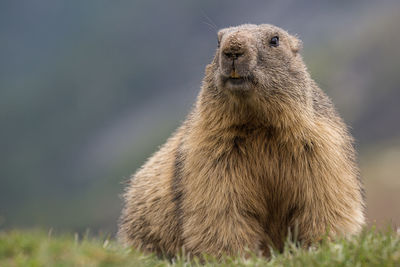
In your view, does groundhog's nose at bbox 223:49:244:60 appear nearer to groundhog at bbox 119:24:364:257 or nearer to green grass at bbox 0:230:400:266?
groundhog at bbox 119:24:364:257

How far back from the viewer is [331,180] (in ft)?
27.9

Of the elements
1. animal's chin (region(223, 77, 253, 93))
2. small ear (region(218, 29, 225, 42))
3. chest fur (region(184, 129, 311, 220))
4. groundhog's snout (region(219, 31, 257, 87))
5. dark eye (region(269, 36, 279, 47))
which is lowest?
chest fur (region(184, 129, 311, 220))

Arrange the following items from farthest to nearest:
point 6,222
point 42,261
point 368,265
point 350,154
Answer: point 350,154 < point 6,222 < point 368,265 < point 42,261

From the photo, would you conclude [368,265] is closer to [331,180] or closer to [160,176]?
[331,180]

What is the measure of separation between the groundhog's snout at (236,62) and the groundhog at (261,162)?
1 centimetres

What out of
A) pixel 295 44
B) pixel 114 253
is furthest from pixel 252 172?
pixel 114 253

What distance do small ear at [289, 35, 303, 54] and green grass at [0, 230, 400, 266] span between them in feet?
11.6

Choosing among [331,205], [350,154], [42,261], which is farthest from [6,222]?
[350,154]

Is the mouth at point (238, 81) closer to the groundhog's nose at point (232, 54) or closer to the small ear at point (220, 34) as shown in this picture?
the groundhog's nose at point (232, 54)

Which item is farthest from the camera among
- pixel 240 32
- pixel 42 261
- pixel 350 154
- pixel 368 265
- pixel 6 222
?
pixel 350 154

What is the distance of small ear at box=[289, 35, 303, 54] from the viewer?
30.8 ft

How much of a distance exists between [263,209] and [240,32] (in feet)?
8.24

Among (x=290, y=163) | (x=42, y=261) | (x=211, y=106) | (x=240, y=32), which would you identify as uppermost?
(x=240, y=32)

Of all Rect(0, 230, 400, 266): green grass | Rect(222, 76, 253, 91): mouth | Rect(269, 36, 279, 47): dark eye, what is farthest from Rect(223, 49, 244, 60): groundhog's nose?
Rect(0, 230, 400, 266): green grass
